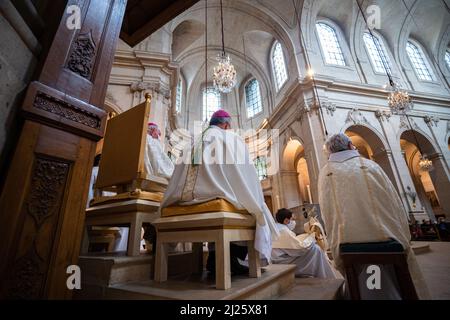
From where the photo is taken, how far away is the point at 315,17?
37.0 ft

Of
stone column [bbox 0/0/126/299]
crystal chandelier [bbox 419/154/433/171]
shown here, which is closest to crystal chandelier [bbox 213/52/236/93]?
stone column [bbox 0/0/126/299]

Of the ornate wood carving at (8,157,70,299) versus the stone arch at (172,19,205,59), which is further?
the stone arch at (172,19,205,59)

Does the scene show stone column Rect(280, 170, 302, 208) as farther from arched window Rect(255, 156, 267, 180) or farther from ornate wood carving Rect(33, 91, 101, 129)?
ornate wood carving Rect(33, 91, 101, 129)

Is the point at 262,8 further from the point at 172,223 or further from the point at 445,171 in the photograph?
the point at 172,223

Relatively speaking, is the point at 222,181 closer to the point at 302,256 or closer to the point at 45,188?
the point at 45,188

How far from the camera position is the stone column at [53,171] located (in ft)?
3.25

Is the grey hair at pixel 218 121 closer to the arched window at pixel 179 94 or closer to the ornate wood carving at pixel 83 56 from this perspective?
the ornate wood carving at pixel 83 56

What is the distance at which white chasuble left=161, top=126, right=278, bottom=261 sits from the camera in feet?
5.63

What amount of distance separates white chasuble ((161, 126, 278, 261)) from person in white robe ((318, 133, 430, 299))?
0.70 metres

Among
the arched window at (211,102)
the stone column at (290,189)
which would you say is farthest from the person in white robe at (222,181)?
the arched window at (211,102)

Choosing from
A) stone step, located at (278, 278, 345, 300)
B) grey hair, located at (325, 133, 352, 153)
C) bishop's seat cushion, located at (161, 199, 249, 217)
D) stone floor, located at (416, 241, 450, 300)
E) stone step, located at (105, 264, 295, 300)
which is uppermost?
grey hair, located at (325, 133, 352, 153)

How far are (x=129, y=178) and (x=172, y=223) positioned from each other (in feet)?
3.43

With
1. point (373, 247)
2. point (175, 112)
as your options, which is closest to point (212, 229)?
point (373, 247)

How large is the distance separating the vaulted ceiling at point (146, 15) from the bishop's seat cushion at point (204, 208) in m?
2.51
